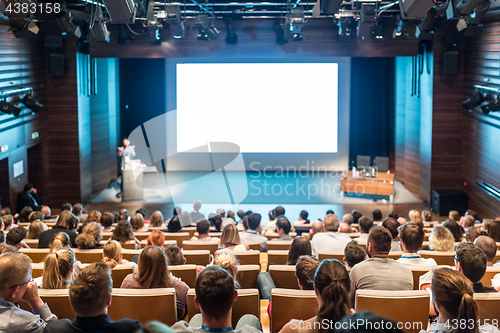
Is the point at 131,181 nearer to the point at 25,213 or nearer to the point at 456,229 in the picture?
the point at 25,213

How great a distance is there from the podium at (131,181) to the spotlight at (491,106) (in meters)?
7.45

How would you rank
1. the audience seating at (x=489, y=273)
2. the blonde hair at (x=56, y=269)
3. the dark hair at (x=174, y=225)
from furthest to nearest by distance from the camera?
the dark hair at (x=174, y=225) < the audience seating at (x=489, y=273) < the blonde hair at (x=56, y=269)

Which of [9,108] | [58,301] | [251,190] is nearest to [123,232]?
[58,301]

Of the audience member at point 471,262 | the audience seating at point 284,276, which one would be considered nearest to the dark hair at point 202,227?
the audience seating at point 284,276

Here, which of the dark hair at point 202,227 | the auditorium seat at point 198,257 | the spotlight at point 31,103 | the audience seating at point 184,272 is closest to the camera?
the audience seating at point 184,272

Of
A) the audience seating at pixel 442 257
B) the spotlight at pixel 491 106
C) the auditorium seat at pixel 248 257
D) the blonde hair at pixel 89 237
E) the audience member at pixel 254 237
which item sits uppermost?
the spotlight at pixel 491 106

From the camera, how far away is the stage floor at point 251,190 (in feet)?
38.3

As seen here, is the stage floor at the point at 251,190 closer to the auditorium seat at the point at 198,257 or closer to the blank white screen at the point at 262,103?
the blank white screen at the point at 262,103

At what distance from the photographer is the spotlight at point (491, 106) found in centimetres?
864

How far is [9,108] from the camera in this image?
8539 mm

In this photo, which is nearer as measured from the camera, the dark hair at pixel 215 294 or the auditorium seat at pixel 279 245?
the dark hair at pixel 215 294

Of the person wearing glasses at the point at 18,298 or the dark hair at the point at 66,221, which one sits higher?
the person wearing glasses at the point at 18,298

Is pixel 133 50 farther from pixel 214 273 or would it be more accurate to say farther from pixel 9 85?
pixel 214 273

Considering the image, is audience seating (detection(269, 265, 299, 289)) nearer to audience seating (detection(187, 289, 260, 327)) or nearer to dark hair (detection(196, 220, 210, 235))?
audience seating (detection(187, 289, 260, 327))
